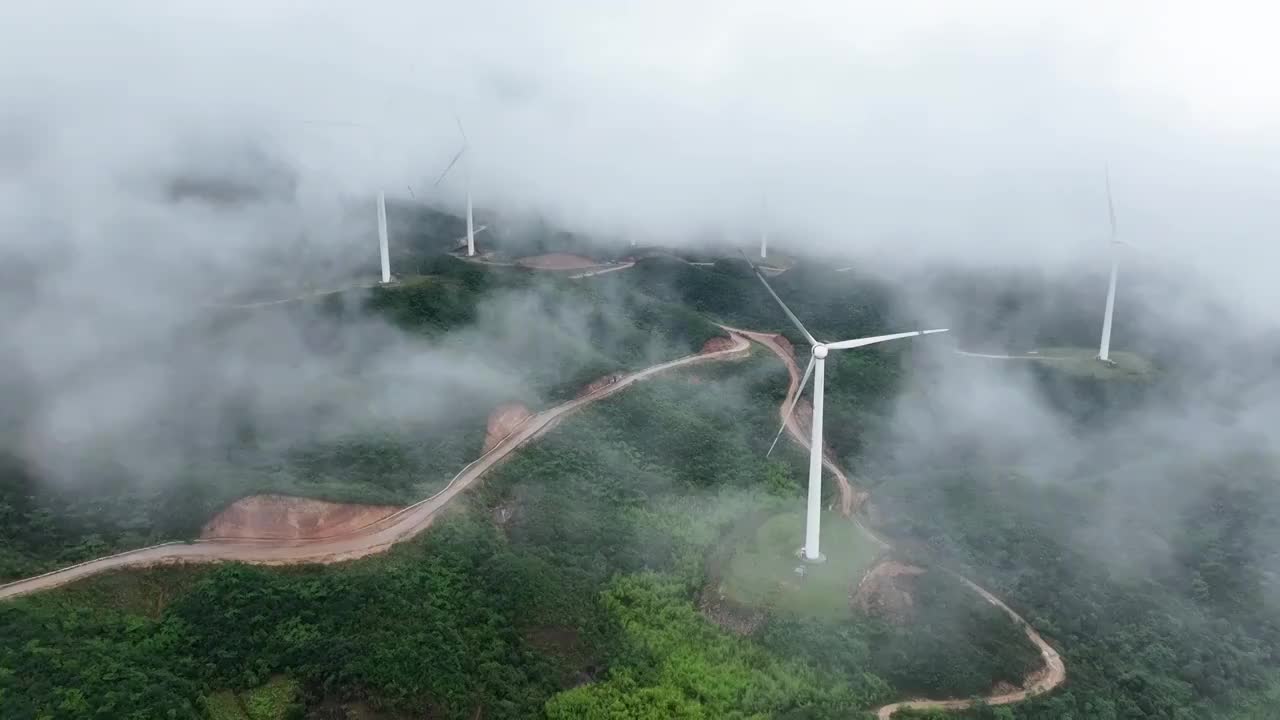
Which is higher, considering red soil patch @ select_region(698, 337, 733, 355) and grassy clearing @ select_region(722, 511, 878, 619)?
red soil patch @ select_region(698, 337, 733, 355)

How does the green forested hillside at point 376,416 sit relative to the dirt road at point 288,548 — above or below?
above

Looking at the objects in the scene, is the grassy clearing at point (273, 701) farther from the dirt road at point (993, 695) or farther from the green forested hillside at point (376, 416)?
the dirt road at point (993, 695)

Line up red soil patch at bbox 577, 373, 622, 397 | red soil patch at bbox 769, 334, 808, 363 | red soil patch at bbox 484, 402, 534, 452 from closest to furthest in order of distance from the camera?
1. red soil patch at bbox 484, 402, 534, 452
2. red soil patch at bbox 577, 373, 622, 397
3. red soil patch at bbox 769, 334, 808, 363

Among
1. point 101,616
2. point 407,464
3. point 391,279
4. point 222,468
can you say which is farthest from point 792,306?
point 101,616

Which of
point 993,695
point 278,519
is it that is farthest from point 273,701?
point 993,695

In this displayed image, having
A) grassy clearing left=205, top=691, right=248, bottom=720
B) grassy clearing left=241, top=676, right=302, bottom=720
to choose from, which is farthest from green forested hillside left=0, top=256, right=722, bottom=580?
grassy clearing left=241, top=676, right=302, bottom=720

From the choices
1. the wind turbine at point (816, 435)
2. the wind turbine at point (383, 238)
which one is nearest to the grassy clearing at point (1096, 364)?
the wind turbine at point (816, 435)

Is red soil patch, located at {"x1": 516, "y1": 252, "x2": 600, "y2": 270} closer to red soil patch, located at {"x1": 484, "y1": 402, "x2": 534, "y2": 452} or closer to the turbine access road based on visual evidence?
red soil patch, located at {"x1": 484, "y1": 402, "x2": 534, "y2": 452}

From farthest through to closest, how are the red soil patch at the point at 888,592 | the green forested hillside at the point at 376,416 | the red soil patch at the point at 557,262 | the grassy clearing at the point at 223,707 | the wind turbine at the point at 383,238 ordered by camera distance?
the red soil patch at the point at 557,262 < the wind turbine at the point at 383,238 < the red soil patch at the point at 888,592 < the green forested hillside at the point at 376,416 < the grassy clearing at the point at 223,707
